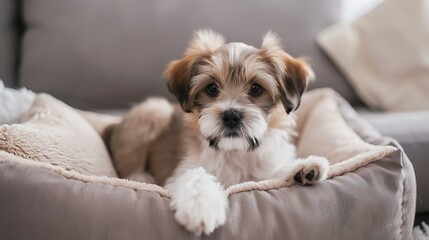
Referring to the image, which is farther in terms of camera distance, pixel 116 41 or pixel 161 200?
pixel 116 41

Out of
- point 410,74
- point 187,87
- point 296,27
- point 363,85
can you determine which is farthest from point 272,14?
point 187,87

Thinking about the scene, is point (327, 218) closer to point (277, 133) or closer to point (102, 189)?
point (277, 133)

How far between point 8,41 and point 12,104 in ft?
3.19

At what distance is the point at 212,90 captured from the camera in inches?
70.3

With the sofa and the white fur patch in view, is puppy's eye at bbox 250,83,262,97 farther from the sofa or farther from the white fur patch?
the sofa

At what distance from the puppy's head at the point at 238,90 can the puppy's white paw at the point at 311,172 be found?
0.22 meters

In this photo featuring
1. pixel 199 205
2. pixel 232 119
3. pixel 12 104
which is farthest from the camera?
pixel 12 104

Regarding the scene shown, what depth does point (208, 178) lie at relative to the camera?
4.98ft

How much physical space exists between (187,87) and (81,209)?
0.64 metres

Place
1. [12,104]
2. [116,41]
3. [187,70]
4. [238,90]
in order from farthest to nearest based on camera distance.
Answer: [116,41]
[12,104]
[187,70]
[238,90]

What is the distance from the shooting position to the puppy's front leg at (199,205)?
4.34 ft

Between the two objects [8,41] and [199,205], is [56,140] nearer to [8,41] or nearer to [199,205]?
[199,205]

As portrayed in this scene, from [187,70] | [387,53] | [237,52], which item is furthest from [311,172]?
[387,53]

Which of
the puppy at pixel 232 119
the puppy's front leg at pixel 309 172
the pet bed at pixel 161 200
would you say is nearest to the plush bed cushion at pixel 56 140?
the pet bed at pixel 161 200
